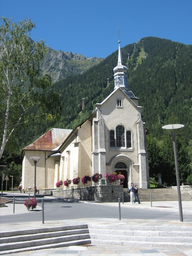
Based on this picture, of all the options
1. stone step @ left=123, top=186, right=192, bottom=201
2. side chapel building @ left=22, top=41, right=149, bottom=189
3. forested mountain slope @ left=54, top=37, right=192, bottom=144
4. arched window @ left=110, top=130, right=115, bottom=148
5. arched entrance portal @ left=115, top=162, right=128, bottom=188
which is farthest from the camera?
forested mountain slope @ left=54, top=37, right=192, bottom=144

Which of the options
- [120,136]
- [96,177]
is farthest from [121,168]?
[96,177]

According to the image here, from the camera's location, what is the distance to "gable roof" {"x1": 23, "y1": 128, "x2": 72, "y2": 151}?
50.0 metres

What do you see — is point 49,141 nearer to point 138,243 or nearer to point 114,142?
point 114,142

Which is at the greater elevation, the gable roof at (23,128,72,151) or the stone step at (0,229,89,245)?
the gable roof at (23,128,72,151)

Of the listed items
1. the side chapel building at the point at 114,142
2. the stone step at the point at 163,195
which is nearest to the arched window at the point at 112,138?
the side chapel building at the point at 114,142

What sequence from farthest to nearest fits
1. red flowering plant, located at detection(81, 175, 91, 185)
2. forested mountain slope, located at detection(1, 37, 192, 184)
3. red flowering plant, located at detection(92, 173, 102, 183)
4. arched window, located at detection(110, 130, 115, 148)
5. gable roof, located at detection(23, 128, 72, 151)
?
forested mountain slope, located at detection(1, 37, 192, 184)
gable roof, located at detection(23, 128, 72, 151)
arched window, located at detection(110, 130, 115, 148)
red flowering plant, located at detection(81, 175, 91, 185)
red flowering plant, located at detection(92, 173, 102, 183)

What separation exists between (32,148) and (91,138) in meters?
17.4

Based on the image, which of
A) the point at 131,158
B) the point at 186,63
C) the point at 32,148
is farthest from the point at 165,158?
the point at 186,63

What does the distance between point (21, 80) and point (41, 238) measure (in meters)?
20.6

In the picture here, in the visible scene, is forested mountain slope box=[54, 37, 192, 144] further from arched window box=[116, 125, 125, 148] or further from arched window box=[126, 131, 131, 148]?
arched window box=[116, 125, 125, 148]

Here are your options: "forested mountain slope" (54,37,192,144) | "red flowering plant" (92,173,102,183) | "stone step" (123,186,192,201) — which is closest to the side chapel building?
"red flowering plant" (92,173,102,183)

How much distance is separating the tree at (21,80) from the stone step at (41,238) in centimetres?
1764

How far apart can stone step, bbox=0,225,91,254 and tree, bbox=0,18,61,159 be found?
17.6 metres

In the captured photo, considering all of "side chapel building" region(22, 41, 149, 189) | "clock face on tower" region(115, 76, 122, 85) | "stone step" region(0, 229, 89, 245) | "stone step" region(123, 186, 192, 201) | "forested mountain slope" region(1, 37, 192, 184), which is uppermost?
"forested mountain slope" region(1, 37, 192, 184)
